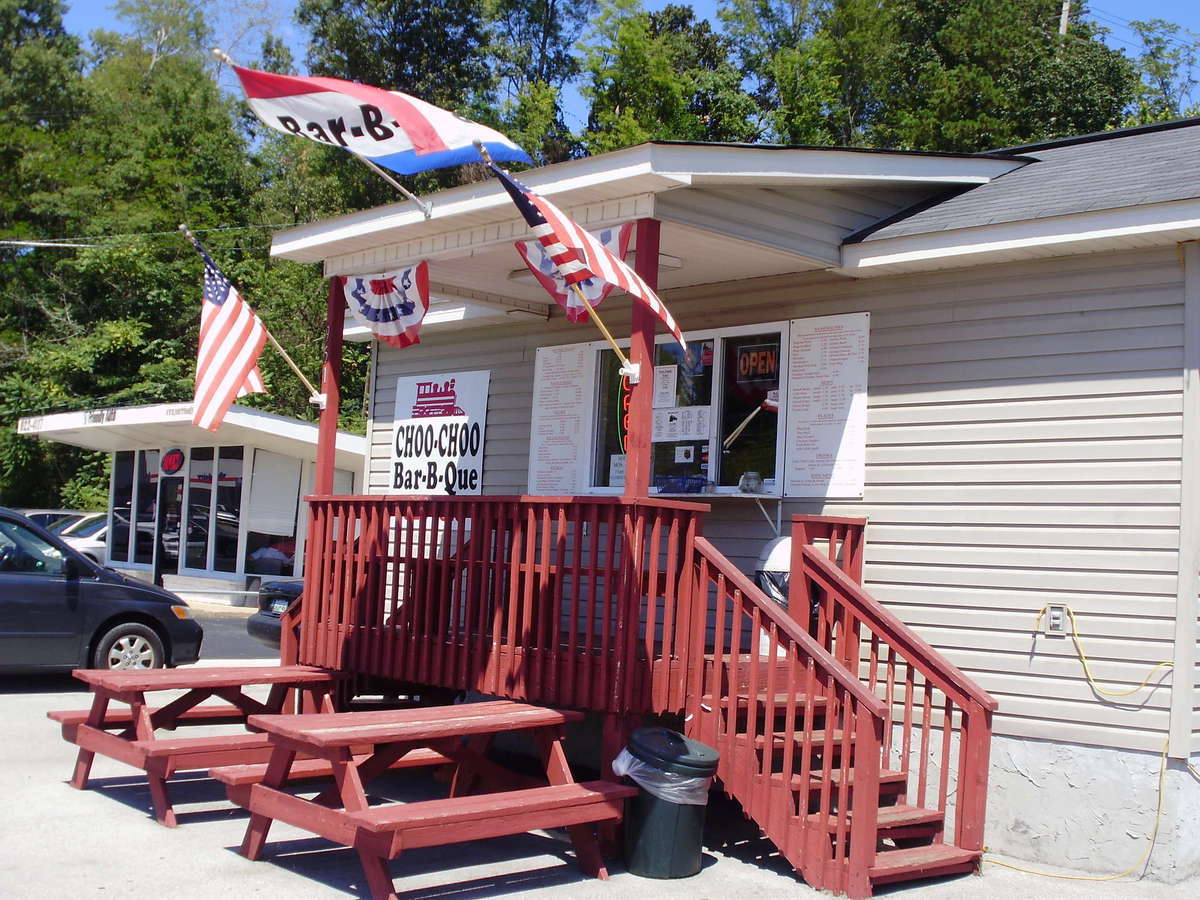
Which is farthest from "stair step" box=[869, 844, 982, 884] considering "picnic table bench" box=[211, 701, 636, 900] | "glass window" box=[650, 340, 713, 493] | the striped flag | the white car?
the white car

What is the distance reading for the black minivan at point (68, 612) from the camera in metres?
10.3

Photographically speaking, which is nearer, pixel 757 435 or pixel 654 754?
pixel 654 754

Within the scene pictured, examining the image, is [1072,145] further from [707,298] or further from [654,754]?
[654,754]

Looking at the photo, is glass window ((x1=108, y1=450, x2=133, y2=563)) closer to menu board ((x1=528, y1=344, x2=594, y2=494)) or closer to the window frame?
menu board ((x1=528, y1=344, x2=594, y2=494))

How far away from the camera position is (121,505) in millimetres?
23031

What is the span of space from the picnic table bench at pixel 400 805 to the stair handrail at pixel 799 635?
3.80 feet

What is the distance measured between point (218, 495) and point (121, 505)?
3400mm

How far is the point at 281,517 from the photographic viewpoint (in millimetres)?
20750

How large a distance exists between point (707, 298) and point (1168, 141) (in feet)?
11.1

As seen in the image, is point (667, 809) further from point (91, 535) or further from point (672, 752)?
point (91, 535)

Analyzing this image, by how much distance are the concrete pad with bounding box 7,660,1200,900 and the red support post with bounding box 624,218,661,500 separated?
2050mm

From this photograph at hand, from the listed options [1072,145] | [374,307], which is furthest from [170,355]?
[1072,145]

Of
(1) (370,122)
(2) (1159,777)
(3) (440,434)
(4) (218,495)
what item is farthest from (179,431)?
(2) (1159,777)

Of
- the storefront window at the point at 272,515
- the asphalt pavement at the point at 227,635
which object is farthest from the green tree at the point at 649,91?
the asphalt pavement at the point at 227,635
